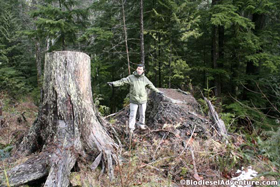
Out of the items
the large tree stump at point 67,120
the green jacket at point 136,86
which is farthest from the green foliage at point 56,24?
the large tree stump at point 67,120

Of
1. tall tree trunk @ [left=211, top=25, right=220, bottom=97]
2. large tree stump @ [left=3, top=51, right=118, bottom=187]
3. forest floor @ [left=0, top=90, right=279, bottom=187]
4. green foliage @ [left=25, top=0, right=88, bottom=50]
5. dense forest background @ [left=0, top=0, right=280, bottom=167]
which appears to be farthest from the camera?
tall tree trunk @ [left=211, top=25, right=220, bottom=97]

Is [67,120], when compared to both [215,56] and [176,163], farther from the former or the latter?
[215,56]

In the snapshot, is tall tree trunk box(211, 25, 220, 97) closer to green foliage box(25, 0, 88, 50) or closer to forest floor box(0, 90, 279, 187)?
forest floor box(0, 90, 279, 187)

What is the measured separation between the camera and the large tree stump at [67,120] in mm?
3590

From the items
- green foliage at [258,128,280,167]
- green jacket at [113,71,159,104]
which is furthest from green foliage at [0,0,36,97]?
green foliage at [258,128,280,167]

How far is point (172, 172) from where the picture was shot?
3553 mm

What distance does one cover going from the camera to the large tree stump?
11.8ft

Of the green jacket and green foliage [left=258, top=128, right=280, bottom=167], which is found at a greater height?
the green jacket

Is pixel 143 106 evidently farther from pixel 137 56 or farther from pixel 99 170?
pixel 137 56

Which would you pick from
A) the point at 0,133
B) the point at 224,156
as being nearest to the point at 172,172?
the point at 224,156

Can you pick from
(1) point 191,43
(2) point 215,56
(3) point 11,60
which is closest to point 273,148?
(2) point 215,56

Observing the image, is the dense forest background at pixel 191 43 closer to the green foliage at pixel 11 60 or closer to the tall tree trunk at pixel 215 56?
the tall tree trunk at pixel 215 56

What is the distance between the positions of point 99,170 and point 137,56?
30.1 ft

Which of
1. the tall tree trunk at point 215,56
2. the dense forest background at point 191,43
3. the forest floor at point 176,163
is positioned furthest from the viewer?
the tall tree trunk at point 215,56
